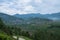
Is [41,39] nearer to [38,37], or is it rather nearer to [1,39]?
[38,37]

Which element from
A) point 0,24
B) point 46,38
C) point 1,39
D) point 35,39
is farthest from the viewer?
point 46,38

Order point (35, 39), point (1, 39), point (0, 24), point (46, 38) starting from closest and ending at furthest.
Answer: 1. point (1, 39)
2. point (0, 24)
3. point (35, 39)
4. point (46, 38)

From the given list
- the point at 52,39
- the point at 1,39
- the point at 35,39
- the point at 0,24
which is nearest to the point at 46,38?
the point at 52,39

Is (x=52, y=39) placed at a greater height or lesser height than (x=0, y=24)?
lesser

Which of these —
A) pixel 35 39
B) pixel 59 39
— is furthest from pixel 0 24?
pixel 59 39

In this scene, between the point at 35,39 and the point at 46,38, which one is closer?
the point at 35,39

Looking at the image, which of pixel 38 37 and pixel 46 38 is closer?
pixel 38 37

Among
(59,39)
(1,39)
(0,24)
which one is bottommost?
(59,39)

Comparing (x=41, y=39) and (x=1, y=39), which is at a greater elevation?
(x=1, y=39)

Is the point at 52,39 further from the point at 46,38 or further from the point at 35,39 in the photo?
the point at 35,39
